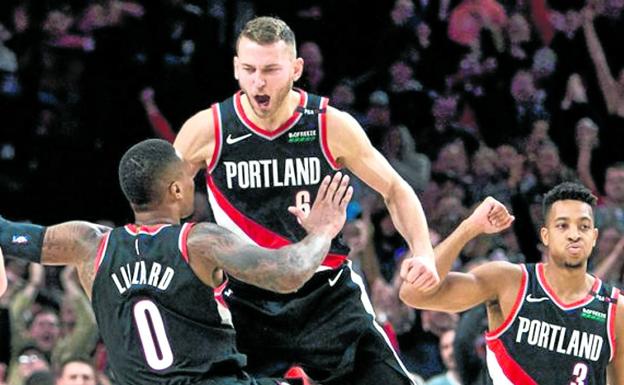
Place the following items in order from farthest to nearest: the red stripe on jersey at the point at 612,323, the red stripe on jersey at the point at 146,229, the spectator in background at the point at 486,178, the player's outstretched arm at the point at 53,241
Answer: the spectator in background at the point at 486,178, the red stripe on jersey at the point at 612,323, the player's outstretched arm at the point at 53,241, the red stripe on jersey at the point at 146,229

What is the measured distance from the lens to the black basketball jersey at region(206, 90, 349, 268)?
293 inches

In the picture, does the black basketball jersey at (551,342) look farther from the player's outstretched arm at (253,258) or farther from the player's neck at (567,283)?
the player's outstretched arm at (253,258)

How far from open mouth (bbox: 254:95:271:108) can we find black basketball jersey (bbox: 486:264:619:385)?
1626 millimetres

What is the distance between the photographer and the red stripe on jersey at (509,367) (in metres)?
7.78

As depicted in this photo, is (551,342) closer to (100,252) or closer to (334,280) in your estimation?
(334,280)

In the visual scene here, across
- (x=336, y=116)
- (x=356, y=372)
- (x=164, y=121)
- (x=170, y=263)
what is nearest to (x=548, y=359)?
(x=356, y=372)

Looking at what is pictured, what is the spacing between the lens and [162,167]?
6512 mm

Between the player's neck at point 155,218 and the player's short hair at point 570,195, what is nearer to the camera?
the player's neck at point 155,218

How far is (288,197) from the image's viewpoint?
7.45m

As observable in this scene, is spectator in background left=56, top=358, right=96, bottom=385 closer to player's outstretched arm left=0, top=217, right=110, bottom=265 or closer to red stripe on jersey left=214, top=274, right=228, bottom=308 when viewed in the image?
red stripe on jersey left=214, top=274, right=228, bottom=308

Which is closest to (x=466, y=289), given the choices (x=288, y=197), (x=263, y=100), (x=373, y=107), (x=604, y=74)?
(x=288, y=197)

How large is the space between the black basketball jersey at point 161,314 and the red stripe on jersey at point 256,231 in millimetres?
947

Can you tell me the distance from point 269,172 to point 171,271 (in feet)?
3.89

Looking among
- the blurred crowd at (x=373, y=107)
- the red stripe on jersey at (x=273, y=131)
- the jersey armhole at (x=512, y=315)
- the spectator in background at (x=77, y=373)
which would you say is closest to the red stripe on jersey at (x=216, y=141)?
the red stripe on jersey at (x=273, y=131)
